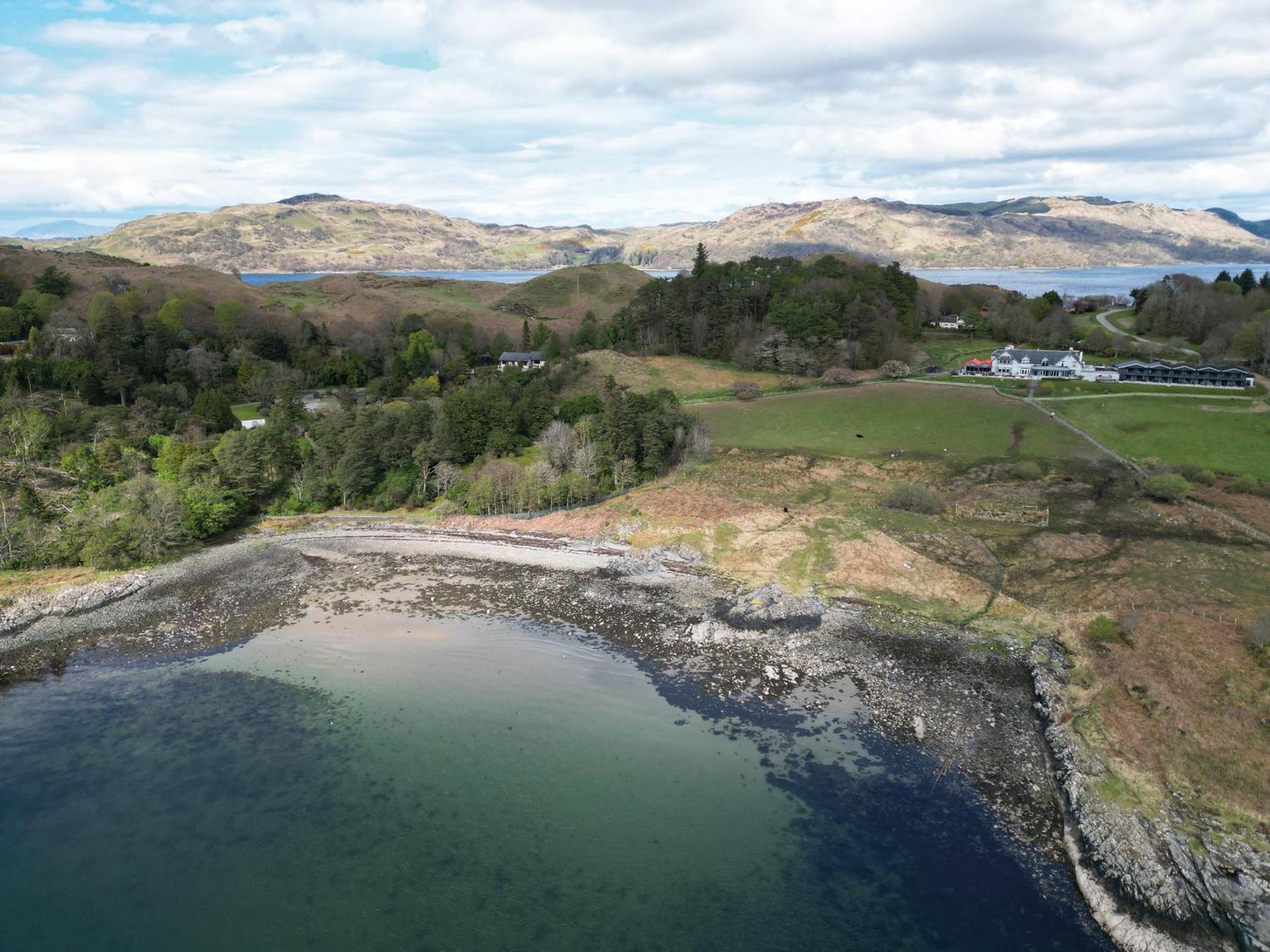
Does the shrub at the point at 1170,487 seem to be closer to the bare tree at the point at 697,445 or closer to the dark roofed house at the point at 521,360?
the bare tree at the point at 697,445

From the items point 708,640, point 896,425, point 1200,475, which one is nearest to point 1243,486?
point 1200,475

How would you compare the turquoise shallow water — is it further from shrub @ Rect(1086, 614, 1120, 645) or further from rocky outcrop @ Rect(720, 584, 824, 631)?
shrub @ Rect(1086, 614, 1120, 645)

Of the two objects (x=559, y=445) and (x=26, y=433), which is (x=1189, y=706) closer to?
(x=559, y=445)

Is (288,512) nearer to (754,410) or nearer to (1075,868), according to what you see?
(754,410)

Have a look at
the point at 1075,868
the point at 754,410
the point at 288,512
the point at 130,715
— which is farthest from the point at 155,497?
the point at 1075,868

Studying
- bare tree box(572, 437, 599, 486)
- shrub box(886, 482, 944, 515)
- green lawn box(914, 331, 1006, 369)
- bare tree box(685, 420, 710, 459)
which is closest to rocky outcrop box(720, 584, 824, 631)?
shrub box(886, 482, 944, 515)

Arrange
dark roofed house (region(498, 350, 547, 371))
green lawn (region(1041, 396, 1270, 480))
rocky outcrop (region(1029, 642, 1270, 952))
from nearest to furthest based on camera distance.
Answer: rocky outcrop (region(1029, 642, 1270, 952))
green lawn (region(1041, 396, 1270, 480))
dark roofed house (region(498, 350, 547, 371))

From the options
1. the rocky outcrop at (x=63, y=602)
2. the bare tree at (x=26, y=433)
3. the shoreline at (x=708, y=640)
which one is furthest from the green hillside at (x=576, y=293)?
the rocky outcrop at (x=63, y=602)
